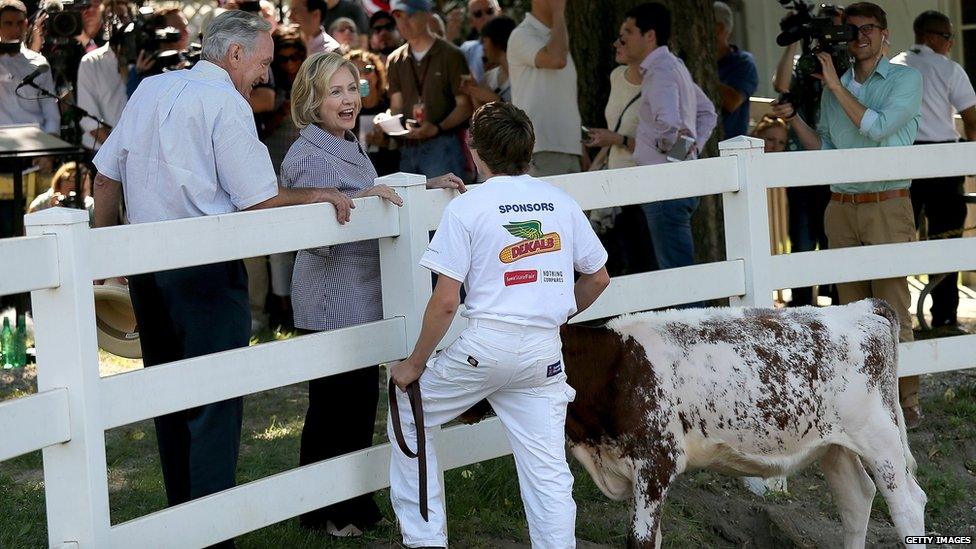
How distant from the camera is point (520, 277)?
414cm

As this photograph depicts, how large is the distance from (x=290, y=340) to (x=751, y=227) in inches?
101

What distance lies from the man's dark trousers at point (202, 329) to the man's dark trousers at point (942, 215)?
258 inches

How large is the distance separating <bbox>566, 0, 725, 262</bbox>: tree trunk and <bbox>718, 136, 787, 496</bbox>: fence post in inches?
103

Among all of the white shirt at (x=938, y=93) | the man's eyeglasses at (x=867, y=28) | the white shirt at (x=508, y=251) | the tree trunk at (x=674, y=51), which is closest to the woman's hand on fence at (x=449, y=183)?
the white shirt at (x=508, y=251)

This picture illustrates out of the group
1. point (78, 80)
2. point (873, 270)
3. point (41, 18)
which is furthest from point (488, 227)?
point (41, 18)

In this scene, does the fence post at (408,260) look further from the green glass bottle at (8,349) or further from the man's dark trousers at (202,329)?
the green glass bottle at (8,349)

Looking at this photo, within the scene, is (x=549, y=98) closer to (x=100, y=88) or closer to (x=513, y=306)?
(x=100, y=88)

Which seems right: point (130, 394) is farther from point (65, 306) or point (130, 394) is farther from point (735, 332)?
point (735, 332)

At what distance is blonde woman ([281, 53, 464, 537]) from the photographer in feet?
16.4

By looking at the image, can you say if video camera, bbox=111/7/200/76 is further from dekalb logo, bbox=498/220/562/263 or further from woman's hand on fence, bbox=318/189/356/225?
dekalb logo, bbox=498/220/562/263

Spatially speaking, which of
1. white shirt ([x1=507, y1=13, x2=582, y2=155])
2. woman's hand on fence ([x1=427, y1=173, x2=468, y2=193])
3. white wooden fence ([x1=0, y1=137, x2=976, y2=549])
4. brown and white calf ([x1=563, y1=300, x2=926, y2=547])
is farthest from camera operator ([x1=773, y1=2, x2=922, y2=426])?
woman's hand on fence ([x1=427, y1=173, x2=468, y2=193])

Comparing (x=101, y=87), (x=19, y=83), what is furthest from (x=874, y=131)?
(x=19, y=83)

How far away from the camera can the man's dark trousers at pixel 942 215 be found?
9711 millimetres

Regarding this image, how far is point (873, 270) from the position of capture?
655cm
